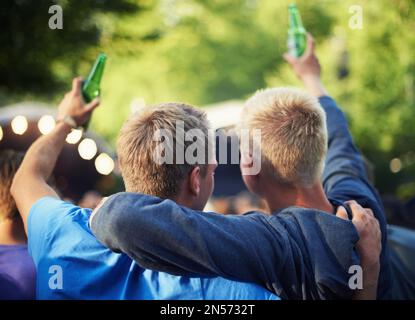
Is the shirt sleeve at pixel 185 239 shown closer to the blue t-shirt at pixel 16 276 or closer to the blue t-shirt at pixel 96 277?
the blue t-shirt at pixel 96 277

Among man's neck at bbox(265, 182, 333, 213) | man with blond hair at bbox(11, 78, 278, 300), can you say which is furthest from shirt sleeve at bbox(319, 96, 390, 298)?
man with blond hair at bbox(11, 78, 278, 300)

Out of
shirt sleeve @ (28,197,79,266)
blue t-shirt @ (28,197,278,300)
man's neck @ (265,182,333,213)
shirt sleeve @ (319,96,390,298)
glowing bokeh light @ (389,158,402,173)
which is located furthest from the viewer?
glowing bokeh light @ (389,158,402,173)

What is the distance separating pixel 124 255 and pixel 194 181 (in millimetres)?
290

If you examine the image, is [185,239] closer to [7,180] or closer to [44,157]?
[44,157]

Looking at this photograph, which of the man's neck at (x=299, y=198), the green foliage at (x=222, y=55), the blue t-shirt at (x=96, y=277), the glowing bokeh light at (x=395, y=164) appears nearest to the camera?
the blue t-shirt at (x=96, y=277)

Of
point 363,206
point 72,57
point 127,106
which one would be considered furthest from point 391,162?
point 363,206

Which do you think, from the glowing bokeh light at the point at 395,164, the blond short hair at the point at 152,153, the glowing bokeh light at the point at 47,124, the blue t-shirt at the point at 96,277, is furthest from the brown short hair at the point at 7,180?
the glowing bokeh light at the point at 395,164

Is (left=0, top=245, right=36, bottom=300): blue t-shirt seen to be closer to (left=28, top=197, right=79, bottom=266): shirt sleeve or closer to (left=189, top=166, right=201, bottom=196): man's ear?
(left=28, top=197, right=79, bottom=266): shirt sleeve

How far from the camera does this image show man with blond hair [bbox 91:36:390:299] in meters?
1.72

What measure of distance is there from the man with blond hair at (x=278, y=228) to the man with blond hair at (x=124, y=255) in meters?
0.10

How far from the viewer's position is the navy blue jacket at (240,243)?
5.61 ft

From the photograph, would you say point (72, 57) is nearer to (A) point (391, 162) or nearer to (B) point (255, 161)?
(A) point (391, 162)

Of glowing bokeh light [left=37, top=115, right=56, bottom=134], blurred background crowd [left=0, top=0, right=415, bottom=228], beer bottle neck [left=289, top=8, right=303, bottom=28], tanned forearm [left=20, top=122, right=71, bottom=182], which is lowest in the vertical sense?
tanned forearm [left=20, top=122, right=71, bottom=182]
